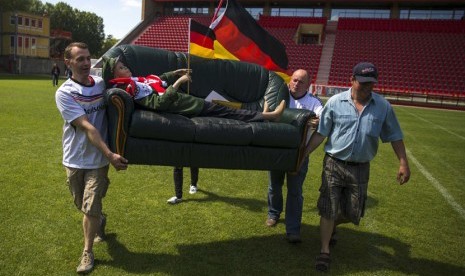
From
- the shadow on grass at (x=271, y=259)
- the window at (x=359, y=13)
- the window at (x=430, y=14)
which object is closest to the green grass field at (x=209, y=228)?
the shadow on grass at (x=271, y=259)

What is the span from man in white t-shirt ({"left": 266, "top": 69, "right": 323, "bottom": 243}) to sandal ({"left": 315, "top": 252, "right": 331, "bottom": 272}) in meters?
0.44

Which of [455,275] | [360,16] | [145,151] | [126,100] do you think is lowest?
[455,275]

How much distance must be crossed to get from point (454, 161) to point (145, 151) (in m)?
7.46

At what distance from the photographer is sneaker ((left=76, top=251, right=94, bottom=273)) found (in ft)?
9.57

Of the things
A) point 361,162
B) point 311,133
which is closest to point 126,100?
point 311,133

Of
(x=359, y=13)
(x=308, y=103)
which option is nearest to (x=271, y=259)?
(x=308, y=103)

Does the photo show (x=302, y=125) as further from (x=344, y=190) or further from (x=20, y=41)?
(x=20, y=41)

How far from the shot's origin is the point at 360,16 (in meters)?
33.0

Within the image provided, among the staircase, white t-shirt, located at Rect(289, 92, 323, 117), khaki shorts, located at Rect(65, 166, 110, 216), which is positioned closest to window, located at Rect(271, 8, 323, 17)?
the staircase

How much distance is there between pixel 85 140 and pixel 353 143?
2227 millimetres

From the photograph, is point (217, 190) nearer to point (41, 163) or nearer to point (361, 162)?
point (361, 162)

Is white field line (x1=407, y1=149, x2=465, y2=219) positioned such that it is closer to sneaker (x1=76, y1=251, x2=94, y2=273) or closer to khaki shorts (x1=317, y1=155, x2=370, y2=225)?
khaki shorts (x1=317, y1=155, x2=370, y2=225)

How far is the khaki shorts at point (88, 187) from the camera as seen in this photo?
2992mm

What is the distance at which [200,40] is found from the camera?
3.99 m
